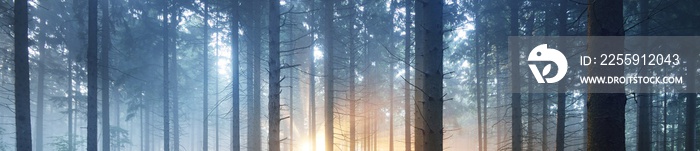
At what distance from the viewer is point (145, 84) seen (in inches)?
1056

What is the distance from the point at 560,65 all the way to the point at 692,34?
569 cm

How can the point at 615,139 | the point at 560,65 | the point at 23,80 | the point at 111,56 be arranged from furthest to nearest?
the point at 111,56 → the point at 560,65 → the point at 23,80 → the point at 615,139

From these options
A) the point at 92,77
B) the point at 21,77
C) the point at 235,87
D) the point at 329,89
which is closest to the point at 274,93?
the point at 329,89

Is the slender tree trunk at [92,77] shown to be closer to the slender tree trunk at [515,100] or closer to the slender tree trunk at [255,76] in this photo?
the slender tree trunk at [255,76]

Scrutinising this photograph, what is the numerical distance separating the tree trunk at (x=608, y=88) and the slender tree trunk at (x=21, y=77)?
12943mm

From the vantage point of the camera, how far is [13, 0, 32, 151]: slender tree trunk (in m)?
10.7

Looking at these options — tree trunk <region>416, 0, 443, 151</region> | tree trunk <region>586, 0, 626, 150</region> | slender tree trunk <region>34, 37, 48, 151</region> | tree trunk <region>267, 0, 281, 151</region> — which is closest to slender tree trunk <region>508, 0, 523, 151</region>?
tree trunk <region>416, 0, 443, 151</region>

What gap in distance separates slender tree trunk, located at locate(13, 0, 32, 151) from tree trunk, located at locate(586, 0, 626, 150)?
12943mm

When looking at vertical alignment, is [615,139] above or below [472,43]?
below

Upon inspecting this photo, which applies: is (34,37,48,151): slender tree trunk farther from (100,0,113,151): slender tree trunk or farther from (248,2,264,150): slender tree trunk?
(248,2,264,150): slender tree trunk

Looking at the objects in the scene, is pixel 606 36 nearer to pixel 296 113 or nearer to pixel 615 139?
pixel 615 139

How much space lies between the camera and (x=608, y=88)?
4.85 meters

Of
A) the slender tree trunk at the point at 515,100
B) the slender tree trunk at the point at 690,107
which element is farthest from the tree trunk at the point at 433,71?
the slender tree trunk at the point at 690,107

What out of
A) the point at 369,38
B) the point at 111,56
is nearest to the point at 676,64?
the point at 369,38
